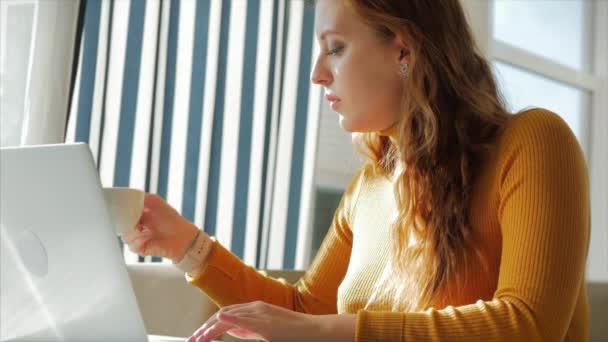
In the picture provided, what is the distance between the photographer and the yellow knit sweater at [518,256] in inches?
37.1

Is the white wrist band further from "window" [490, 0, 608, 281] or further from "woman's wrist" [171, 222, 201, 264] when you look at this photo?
"window" [490, 0, 608, 281]

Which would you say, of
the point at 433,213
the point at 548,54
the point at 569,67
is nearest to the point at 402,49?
the point at 433,213

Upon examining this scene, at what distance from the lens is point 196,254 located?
142 centimetres

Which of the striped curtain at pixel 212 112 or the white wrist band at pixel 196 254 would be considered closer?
the white wrist band at pixel 196 254

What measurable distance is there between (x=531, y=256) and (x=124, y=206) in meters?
0.54

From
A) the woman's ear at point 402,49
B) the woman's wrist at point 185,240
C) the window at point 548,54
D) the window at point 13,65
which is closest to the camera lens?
the woman's ear at point 402,49

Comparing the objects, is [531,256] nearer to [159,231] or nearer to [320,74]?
[320,74]

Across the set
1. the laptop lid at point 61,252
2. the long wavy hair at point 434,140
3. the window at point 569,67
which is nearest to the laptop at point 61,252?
the laptop lid at point 61,252

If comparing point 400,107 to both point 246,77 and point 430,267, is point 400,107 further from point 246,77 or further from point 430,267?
point 246,77

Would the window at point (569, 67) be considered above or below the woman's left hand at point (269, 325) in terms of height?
above

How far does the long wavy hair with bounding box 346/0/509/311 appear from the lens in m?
1.15

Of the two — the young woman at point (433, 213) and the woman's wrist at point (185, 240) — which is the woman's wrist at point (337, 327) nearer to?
the young woman at point (433, 213)

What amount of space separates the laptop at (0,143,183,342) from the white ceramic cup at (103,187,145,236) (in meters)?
0.10

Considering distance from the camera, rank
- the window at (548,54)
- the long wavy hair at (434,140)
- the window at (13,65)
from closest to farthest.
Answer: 1. the long wavy hair at (434,140)
2. the window at (13,65)
3. the window at (548,54)
